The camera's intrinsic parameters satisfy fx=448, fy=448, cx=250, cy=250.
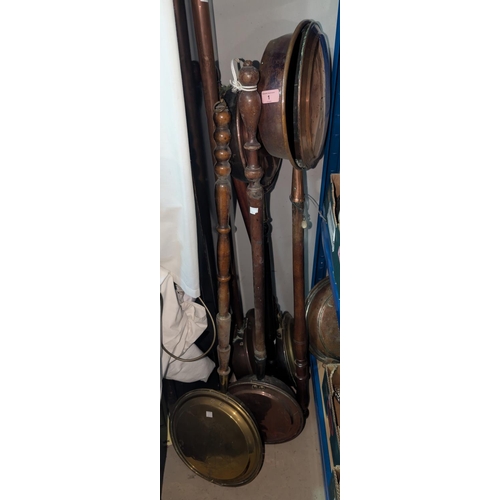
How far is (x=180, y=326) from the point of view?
50.6 inches

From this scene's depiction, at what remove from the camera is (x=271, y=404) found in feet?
4.99

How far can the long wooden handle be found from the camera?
1.38 meters

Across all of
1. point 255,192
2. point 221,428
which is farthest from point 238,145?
point 221,428

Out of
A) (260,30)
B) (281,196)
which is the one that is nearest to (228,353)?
(281,196)

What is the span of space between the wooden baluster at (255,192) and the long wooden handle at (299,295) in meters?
0.14

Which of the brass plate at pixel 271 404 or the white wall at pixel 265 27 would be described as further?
the brass plate at pixel 271 404

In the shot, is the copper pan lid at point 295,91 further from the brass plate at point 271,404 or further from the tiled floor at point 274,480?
the tiled floor at point 274,480

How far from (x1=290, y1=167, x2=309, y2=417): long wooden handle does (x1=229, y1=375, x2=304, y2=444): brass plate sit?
10 centimetres

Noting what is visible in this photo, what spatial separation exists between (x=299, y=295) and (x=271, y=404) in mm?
384

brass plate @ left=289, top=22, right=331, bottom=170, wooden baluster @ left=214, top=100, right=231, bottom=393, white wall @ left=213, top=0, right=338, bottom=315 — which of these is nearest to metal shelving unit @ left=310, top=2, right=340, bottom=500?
brass plate @ left=289, top=22, right=331, bottom=170

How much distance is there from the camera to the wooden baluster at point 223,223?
3.75 ft

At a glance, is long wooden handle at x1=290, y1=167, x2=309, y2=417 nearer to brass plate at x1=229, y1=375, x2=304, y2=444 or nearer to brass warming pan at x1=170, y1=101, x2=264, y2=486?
brass plate at x1=229, y1=375, x2=304, y2=444

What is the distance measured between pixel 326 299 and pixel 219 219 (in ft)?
1.59

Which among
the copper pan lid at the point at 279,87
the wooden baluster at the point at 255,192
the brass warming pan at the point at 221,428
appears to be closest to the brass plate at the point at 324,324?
the wooden baluster at the point at 255,192
